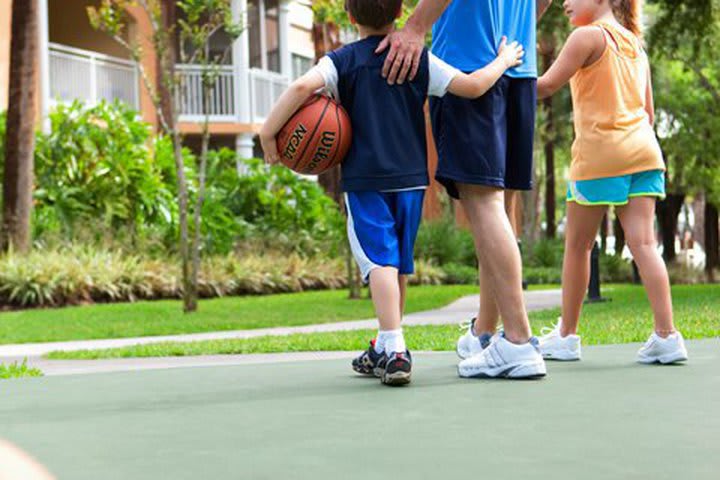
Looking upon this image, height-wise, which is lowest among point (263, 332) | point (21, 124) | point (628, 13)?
point (263, 332)

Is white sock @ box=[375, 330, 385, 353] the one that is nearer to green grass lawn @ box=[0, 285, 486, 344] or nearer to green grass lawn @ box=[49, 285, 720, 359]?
green grass lawn @ box=[49, 285, 720, 359]

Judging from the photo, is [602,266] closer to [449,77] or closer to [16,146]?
[16,146]

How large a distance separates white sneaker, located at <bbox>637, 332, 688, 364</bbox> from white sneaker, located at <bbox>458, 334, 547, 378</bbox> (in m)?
0.70

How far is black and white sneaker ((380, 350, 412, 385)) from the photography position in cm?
488

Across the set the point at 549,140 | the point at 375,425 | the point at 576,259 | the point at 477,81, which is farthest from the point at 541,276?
the point at 375,425

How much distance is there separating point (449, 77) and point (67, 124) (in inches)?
622

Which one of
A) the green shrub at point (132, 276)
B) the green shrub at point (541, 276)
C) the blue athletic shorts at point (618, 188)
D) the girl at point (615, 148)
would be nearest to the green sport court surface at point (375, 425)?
the girl at point (615, 148)

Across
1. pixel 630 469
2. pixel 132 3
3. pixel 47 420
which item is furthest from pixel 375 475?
pixel 132 3

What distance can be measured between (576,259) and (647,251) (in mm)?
371

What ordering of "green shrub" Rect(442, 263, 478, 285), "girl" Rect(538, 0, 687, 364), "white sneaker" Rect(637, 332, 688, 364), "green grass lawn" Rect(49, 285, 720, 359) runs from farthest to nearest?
"green shrub" Rect(442, 263, 478, 285) < "green grass lawn" Rect(49, 285, 720, 359) < "girl" Rect(538, 0, 687, 364) < "white sneaker" Rect(637, 332, 688, 364)

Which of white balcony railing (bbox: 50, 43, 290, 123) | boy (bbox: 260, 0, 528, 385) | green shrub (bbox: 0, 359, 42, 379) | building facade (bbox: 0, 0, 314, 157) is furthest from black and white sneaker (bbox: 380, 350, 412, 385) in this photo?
building facade (bbox: 0, 0, 314, 157)

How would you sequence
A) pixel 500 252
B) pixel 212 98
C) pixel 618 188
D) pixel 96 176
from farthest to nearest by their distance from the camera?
pixel 212 98, pixel 96 176, pixel 618 188, pixel 500 252

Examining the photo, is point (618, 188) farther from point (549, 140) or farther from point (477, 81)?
point (549, 140)

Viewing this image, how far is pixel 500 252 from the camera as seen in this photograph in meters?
5.11
